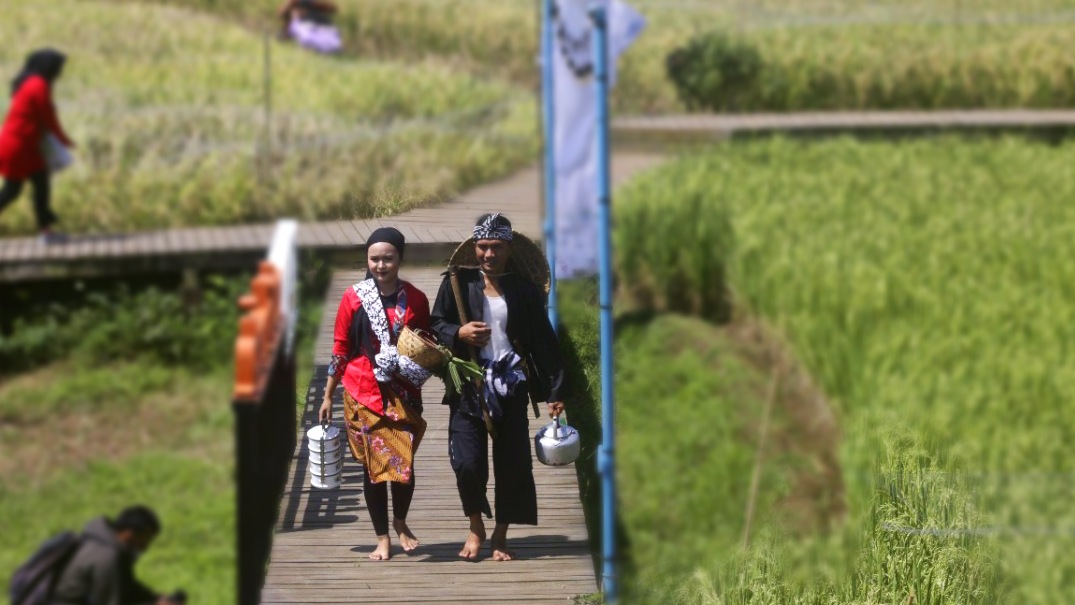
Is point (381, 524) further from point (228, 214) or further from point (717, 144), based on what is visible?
point (717, 144)

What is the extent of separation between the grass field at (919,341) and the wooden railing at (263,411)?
1.47 ft

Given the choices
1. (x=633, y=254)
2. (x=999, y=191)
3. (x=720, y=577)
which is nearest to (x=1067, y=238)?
(x=999, y=191)

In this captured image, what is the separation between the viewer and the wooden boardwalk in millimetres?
1453

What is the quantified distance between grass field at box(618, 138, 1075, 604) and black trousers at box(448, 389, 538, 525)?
0.30m

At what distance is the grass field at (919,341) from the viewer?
1.74m

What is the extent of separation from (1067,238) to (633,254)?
9.35ft

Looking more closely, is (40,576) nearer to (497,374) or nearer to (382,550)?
(382,550)

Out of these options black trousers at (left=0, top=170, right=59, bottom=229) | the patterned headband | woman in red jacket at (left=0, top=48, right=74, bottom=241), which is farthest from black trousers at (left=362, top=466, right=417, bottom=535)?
black trousers at (left=0, top=170, right=59, bottom=229)

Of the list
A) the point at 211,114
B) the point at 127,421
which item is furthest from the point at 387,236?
the point at 211,114

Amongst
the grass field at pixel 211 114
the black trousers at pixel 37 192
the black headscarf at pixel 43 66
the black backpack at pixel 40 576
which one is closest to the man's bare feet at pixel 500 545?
the black backpack at pixel 40 576

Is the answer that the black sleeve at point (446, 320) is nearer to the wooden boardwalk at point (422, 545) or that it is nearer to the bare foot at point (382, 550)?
the wooden boardwalk at point (422, 545)

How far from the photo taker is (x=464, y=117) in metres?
14.6

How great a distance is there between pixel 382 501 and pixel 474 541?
0.28 ft

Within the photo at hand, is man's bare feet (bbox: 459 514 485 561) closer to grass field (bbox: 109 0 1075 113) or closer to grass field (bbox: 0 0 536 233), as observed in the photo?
grass field (bbox: 0 0 536 233)
